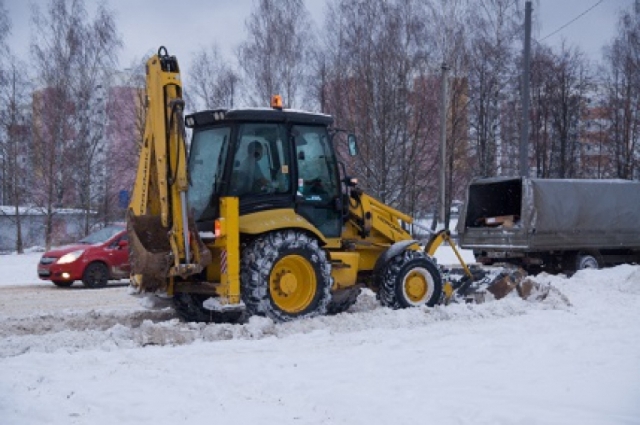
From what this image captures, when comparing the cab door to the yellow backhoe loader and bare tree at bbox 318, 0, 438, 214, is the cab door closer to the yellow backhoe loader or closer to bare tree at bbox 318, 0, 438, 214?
the yellow backhoe loader

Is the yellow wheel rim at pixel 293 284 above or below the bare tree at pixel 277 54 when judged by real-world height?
below

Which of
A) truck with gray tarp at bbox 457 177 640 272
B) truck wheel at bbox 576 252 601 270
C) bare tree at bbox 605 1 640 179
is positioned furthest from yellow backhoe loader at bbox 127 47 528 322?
bare tree at bbox 605 1 640 179

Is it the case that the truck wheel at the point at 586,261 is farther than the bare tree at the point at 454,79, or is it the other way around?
the bare tree at the point at 454,79

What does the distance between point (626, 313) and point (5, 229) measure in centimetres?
3136

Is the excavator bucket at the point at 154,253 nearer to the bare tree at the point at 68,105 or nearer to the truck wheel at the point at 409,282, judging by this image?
the truck wheel at the point at 409,282

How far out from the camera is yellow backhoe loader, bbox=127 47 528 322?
870 cm

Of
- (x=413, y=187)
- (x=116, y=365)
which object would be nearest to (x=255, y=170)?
(x=116, y=365)

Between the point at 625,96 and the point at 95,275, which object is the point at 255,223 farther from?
the point at 625,96

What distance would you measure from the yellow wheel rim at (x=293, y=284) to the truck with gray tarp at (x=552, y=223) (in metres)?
8.00

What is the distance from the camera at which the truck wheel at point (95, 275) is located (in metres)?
16.6

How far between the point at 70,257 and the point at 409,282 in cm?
936

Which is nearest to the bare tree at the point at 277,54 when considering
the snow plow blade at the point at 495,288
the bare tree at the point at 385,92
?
the bare tree at the point at 385,92

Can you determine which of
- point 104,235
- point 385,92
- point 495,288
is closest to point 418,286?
point 495,288

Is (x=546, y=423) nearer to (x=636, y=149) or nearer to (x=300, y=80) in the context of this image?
(x=300, y=80)
